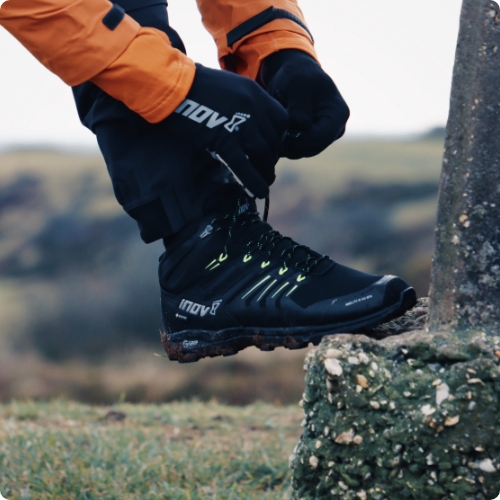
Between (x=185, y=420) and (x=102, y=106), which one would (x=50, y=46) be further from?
(x=185, y=420)

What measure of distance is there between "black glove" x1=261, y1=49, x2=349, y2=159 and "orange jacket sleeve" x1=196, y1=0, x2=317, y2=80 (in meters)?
0.09

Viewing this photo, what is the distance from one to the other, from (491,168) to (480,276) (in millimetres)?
232

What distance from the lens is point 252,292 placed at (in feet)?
5.24

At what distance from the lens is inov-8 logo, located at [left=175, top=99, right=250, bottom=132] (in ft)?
4.91

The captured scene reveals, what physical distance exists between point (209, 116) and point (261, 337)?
1.78ft

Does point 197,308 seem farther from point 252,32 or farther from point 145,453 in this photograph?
point 145,453

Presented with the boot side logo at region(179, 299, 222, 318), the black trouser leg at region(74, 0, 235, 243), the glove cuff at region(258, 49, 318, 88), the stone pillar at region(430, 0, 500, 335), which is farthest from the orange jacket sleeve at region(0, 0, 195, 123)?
the stone pillar at region(430, 0, 500, 335)

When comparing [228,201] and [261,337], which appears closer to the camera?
[261,337]

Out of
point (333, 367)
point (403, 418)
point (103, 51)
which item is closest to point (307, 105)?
point (103, 51)

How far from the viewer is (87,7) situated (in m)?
1.43

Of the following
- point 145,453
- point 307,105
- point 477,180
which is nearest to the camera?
point 477,180

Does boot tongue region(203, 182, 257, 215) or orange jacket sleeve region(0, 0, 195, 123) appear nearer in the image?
orange jacket sleeve region(0, 0, 195, 123)

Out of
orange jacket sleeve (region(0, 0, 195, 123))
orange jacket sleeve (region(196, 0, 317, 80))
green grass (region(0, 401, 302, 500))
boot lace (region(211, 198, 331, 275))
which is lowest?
green grass (region(0, 401, 302, 500))

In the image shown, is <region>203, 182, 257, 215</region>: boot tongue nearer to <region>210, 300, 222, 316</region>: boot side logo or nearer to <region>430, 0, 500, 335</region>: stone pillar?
<region>210, 300, 222, 316</region>: boot side logo
